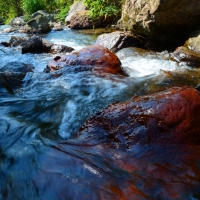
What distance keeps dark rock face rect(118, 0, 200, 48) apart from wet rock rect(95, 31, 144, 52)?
1.09 ft

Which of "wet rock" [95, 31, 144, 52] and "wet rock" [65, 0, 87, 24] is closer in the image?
"wet rock" [95, 31, 144, 52]

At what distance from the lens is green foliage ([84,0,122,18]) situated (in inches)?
381

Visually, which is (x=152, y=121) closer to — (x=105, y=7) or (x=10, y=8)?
(x=105, y=7)

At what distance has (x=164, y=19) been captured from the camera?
5.74 metres

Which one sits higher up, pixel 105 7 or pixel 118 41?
pixel 105 7

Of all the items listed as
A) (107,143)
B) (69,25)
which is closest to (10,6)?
(69,25)

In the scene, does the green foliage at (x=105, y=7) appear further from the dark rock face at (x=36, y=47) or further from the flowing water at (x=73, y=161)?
the flowing water at (x=73, y=161)

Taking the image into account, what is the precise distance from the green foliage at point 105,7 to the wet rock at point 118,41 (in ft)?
11.4

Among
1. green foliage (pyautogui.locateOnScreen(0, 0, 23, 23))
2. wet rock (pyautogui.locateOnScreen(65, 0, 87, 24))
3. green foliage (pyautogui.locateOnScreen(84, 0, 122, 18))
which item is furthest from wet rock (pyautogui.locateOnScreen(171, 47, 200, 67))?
green foliage (pyautogui.locateOnScreen(0, 0, 23, 23))

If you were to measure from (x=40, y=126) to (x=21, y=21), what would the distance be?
16099 mm

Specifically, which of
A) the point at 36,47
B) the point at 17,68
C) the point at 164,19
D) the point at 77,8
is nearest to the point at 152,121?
the point at 17,68

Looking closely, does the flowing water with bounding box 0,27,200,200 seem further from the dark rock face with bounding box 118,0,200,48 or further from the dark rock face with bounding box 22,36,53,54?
the dark rock face with bounding box 22,36,53,54

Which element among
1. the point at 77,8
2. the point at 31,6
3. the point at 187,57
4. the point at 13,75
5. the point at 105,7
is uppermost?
the point at 105,7

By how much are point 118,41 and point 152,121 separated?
4659mm
